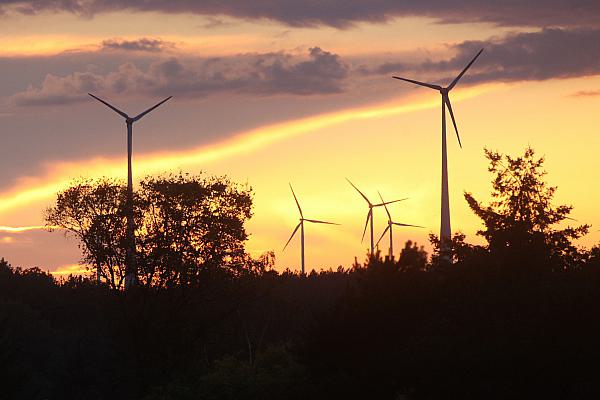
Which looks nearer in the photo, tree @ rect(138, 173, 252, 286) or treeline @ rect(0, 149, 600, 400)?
treeline @ rect(0, 149, 600, 400)

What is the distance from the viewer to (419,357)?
58469mm

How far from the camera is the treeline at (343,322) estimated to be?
190 feet

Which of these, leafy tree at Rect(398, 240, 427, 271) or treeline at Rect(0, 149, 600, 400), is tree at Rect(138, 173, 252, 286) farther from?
leafy tree at Rect(398, 240, 427, 271)

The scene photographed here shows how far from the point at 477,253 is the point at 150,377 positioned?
2878cm

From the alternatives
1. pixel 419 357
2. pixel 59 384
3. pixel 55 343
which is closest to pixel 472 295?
pixel 419 357

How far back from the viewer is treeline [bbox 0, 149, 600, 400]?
57.9m

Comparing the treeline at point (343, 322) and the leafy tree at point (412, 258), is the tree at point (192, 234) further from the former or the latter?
the leafy tree at point (412, 258)

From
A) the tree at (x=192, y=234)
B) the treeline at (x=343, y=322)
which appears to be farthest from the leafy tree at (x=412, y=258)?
the tree at (x=192, y=234)

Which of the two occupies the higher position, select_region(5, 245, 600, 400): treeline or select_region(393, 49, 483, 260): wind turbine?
select_region(393, 49, 483, 260): wind turbine

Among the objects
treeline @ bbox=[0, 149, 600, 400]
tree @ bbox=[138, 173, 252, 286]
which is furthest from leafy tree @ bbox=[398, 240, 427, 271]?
tree @ bbox=[138, 173, 252, 286]

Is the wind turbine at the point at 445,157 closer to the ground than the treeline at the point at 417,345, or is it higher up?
higher up

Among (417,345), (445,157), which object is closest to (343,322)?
(417,345)

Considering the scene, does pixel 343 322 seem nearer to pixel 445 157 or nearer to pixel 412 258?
pixel 412 258

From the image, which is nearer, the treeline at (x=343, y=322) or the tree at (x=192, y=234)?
the treeline at (x=343, y=322)
